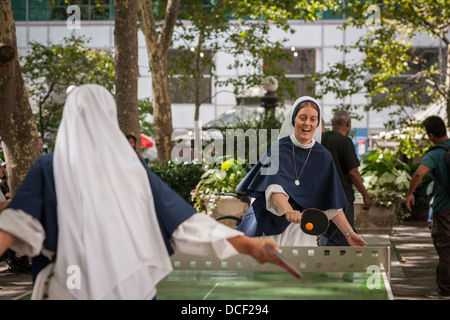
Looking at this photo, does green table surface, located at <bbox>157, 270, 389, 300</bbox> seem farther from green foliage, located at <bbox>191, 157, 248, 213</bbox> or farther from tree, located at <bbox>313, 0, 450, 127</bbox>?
tree, located at <bbox>313, 0, 450, 127</bbox>

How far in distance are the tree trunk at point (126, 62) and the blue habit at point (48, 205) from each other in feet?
35.8

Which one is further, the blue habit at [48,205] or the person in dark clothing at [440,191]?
the person in dark clothing at [440,191]

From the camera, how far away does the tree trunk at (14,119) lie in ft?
30.7

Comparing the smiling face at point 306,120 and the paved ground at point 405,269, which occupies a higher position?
the smiling face at point 306,120

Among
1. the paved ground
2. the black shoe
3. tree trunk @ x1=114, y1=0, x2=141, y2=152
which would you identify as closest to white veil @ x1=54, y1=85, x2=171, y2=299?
the paved ground

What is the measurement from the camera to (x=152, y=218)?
349 cm

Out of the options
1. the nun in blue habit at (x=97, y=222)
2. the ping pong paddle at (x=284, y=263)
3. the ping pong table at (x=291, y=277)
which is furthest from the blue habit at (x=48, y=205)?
the ping pong table at (x=291, y=277)

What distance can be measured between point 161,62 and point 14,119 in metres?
11.1

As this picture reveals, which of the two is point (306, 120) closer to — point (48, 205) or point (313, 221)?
point (313, 221)

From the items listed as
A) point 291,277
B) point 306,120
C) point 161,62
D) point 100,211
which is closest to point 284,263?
point 100,211

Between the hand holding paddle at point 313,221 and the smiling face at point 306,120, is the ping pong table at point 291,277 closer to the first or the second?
the hand holding paddle at point 313,221

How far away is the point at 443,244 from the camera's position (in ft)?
29.3

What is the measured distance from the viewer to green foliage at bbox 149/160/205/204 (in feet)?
57.8
